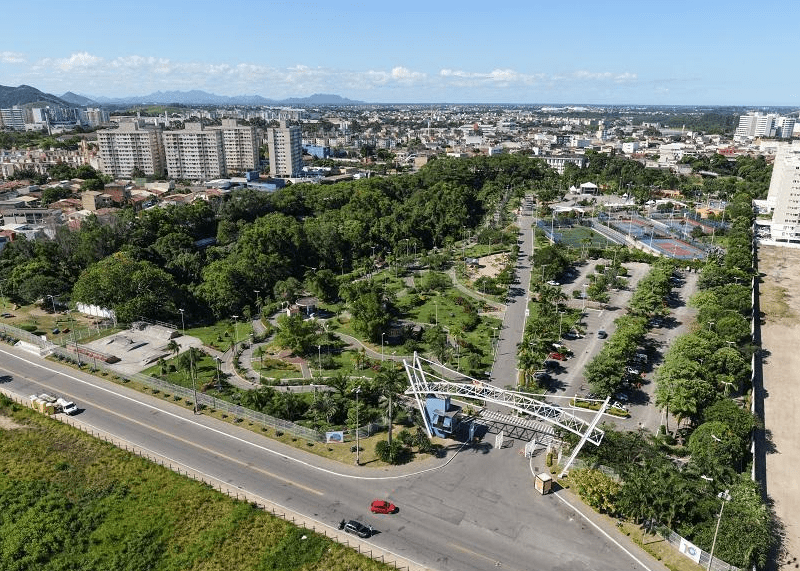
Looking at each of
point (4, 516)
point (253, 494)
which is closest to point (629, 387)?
point (253, 494)

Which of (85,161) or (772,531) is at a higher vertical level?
(85,161)

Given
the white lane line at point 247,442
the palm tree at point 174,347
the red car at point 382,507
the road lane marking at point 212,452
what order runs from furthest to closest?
the palm tree at point 174,347, the white lane line at point 247,442, the road lane marking at point 212,452, the red car at point 382,507

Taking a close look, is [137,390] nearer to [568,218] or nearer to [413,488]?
[413,488]

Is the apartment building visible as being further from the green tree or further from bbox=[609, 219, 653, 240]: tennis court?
bbox=[609, 219, 653, 240]: tennis court

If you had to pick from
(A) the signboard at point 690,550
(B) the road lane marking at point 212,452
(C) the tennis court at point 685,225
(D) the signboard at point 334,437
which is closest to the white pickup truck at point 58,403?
(B) the road lane marking at point 212,452

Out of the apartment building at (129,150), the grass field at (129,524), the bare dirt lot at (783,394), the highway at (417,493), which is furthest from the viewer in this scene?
the apartment building at (129,150)

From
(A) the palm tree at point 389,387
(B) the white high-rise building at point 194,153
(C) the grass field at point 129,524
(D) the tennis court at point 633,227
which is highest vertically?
(B) the white high-rise building at point 194,153

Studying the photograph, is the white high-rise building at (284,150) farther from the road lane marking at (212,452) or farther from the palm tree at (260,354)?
the road lane marking at (212,452)

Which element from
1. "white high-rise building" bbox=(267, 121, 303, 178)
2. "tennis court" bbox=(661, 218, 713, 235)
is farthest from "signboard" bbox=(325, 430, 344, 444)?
"white high-rise building" bbox=(267, 121, 303, 178)
